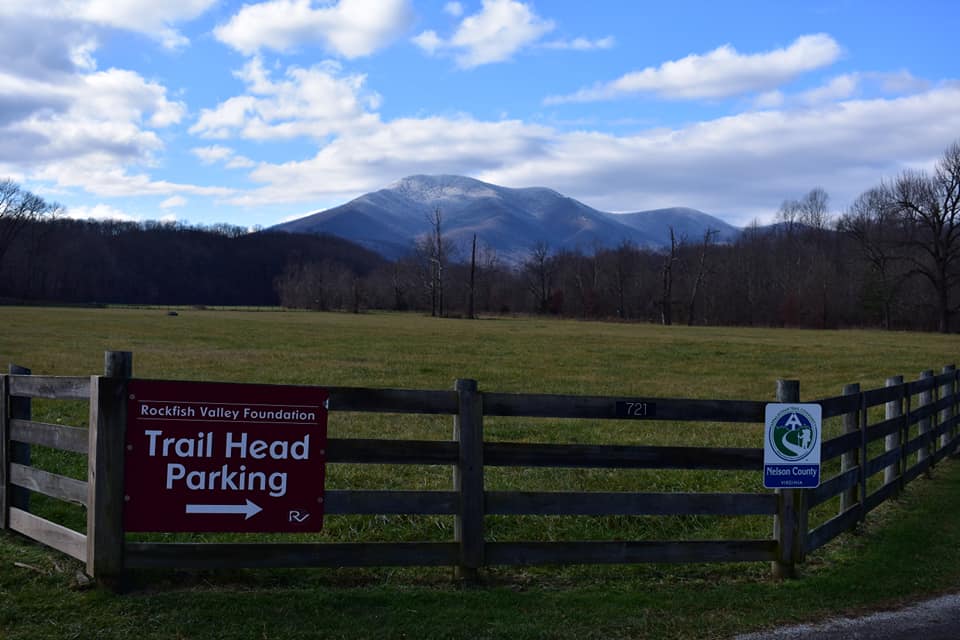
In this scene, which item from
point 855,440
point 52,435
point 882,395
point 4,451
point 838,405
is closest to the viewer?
point 52,435

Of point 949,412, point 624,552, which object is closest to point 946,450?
point 949,412

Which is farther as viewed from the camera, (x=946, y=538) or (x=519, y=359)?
(x=519, y=359)

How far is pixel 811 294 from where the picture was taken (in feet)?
369

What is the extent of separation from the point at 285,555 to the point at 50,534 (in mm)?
1981

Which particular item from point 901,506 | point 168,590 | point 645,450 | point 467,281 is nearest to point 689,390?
point 901,506

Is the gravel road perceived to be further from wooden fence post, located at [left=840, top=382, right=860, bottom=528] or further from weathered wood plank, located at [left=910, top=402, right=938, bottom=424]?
weathered wood plank, located at [left=910, top=402, right=938, bottom=424]

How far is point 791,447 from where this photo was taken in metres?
7.46

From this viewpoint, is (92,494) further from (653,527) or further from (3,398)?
(653,527)

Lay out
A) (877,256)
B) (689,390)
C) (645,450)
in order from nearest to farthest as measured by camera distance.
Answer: (645,450) < (689,390) < (877,256)

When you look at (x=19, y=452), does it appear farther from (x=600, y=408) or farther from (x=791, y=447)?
(x=791, y=447)

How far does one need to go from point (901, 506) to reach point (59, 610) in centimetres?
939

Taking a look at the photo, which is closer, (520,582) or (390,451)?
(390,451)

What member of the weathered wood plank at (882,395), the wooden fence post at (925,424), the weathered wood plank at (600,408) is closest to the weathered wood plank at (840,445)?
the weathered wood plank at (882,395)

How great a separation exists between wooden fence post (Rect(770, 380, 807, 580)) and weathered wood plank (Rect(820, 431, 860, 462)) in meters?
0.68
